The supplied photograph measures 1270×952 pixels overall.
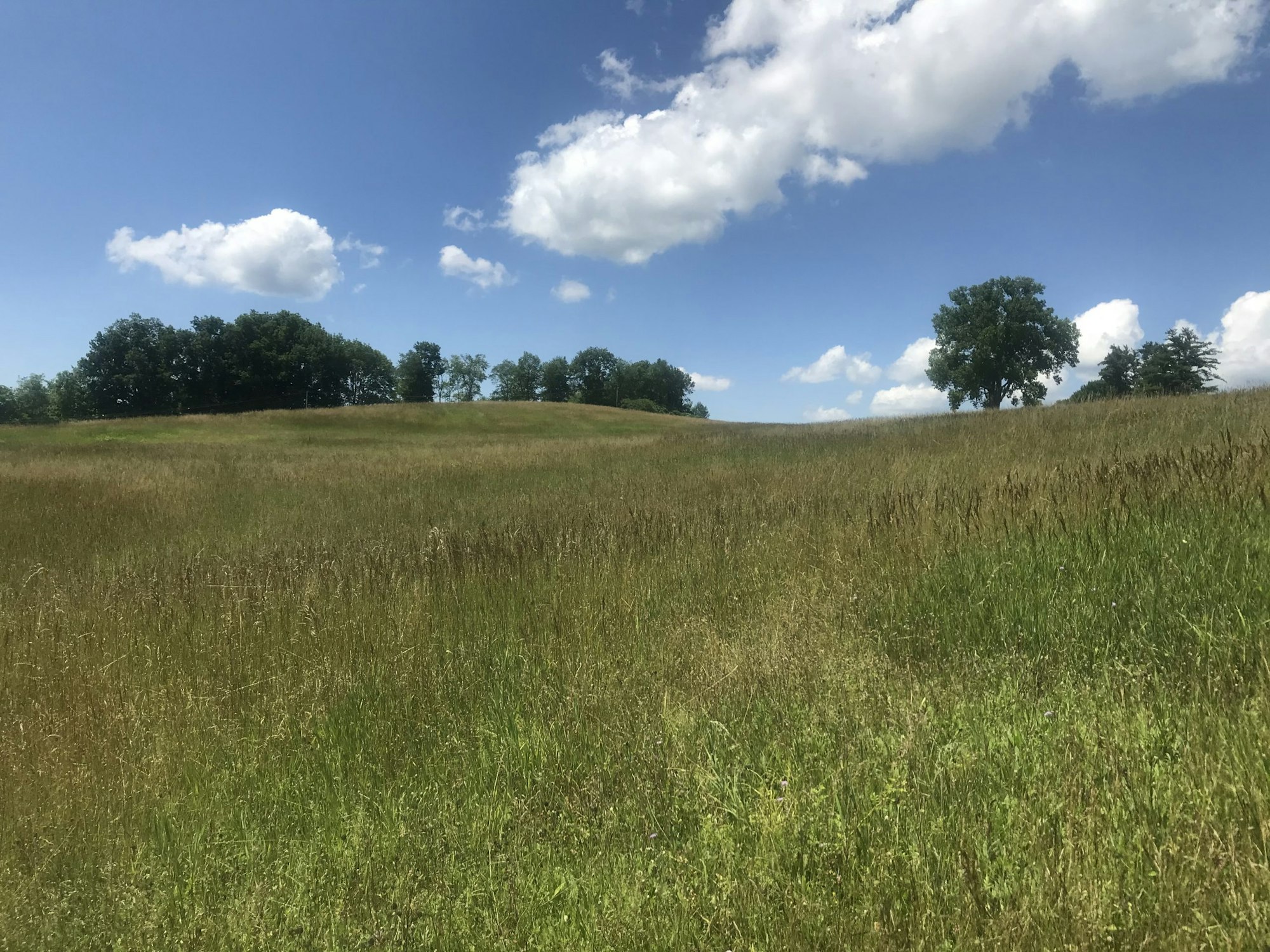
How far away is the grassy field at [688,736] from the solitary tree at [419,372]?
112144 millimetres

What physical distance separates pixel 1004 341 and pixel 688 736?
57.9 m

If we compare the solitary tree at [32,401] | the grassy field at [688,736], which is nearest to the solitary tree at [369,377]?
the solitary tree at [32,401]

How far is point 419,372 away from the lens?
112 metres

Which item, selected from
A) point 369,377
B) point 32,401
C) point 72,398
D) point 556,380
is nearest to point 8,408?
point 32,401

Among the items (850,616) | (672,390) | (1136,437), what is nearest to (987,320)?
(1136,437)

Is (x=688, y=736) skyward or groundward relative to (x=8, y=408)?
groundward

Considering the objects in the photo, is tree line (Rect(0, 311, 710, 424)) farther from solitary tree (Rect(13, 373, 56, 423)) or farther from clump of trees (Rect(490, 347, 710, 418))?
clump of trees (Rect(490, 347, 710, 418))

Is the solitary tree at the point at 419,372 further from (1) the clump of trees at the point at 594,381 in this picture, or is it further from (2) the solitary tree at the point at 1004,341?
(2) the solitary tree at the point at 1004,341

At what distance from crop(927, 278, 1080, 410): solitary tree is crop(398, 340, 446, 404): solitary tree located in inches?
3454

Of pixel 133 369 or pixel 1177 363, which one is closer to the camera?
pixel 1177 363

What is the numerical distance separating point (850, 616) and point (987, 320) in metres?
57.2

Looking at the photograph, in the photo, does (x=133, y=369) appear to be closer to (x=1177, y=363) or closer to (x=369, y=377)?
(x=369, y=377)

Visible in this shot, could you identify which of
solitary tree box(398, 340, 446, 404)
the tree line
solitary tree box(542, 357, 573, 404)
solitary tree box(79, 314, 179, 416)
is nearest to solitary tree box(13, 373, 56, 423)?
the tree line

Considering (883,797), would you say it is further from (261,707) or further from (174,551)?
(174,551)
